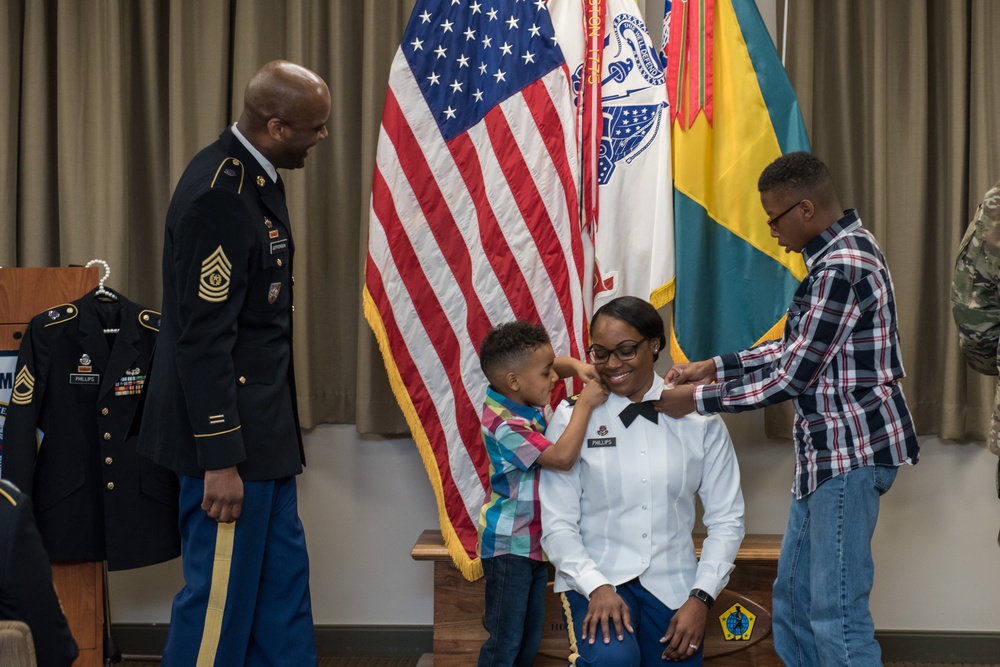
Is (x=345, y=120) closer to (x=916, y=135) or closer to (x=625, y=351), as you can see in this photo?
(x=625, y=351)

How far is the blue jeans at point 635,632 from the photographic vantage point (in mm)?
2311

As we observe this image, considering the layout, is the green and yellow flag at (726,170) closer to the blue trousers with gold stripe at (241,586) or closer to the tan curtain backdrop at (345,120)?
the tan curtain backdrop at (345,120)

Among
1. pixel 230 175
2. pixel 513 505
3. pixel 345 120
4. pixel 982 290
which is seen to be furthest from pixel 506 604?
pixel 345 120

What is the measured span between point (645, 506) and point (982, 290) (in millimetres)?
936

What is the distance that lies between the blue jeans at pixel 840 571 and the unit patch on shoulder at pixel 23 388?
241cm

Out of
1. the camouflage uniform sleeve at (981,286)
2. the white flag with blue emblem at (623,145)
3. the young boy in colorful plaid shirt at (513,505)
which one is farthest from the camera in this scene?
the white flag with blue emblem at (623,145)

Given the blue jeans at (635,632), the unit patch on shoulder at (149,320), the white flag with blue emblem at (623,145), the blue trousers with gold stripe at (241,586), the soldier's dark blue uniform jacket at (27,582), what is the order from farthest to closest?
the white flag with blue emblem at (623,145)
the unit patch on shoulder at (149,320)
the blue trousers with gold stripe at (241,586)
the blue jeans at (635,632)
the soldier's dark blue uniform jacket at (27,582)

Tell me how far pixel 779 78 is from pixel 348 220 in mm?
1646

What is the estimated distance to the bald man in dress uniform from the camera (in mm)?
2354

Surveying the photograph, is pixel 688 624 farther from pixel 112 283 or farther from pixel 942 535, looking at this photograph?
pixel 112 283

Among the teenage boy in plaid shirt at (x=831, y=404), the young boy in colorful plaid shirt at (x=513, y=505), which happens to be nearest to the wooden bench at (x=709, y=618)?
the young boy in colorful plaid shirt at (x=513, y=505)

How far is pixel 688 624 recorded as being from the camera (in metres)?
2.33

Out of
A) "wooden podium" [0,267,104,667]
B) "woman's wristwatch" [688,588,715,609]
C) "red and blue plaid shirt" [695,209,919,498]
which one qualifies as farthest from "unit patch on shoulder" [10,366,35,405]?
"red and blue plaid shirt" [695,209,919,498]

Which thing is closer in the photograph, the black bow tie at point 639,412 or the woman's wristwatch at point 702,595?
the woman's wristwatch at point 702,595
